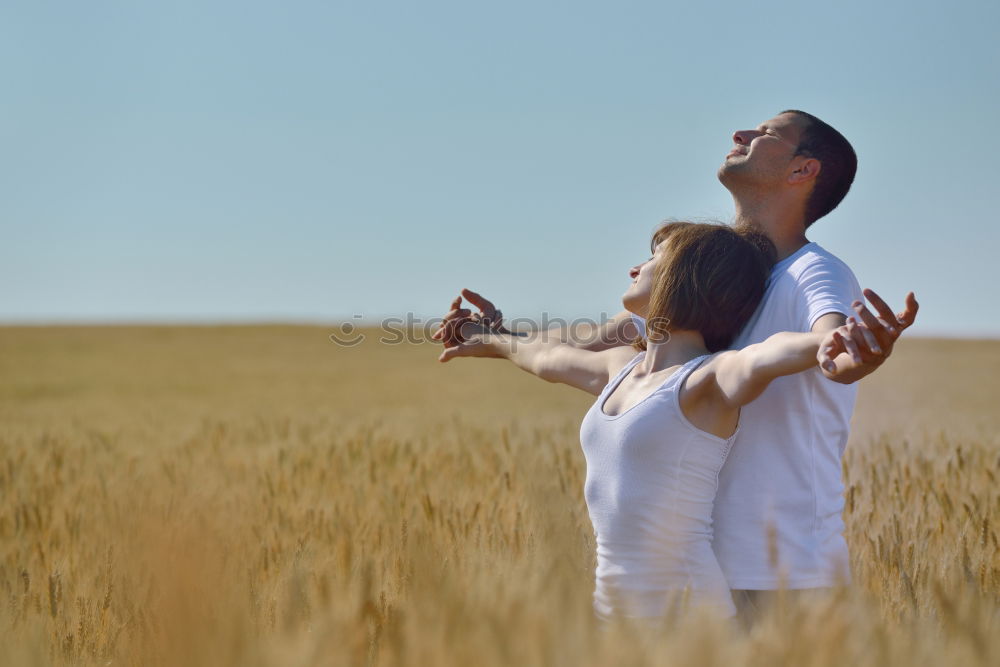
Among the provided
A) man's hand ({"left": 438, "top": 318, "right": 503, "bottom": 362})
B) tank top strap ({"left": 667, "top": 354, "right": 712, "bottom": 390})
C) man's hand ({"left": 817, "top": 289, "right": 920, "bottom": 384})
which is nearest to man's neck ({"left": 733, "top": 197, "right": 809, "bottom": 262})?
tank top strap ({"left": 667, "top": 354, "right": 712, "bottom": 390})

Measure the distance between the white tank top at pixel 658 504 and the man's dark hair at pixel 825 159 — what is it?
84cm

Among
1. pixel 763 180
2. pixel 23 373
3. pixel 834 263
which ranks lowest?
pixel 23 373

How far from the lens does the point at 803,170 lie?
2.69 meters

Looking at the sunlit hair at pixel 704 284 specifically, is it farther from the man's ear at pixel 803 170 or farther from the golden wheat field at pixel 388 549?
the golden wheat field at pixel 388 549

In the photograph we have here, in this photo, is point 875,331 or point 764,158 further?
point 764,158

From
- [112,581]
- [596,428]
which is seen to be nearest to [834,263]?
[596,428]

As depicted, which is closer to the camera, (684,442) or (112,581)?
(684,442)

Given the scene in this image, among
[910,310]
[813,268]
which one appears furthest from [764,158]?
[910,310]

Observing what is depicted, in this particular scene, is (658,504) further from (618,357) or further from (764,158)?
(764,158)

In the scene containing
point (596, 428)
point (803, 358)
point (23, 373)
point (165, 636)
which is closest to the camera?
point (165, 636)

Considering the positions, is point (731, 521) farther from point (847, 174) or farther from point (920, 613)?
point (847, 174)

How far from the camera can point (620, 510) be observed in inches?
87.3

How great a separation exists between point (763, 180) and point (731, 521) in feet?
3.16

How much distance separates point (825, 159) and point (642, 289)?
78 cm
